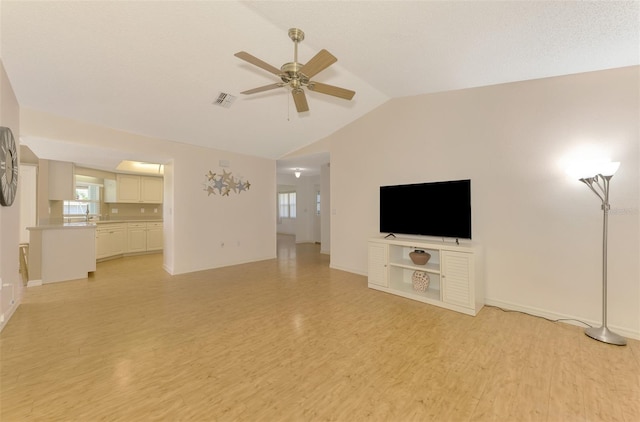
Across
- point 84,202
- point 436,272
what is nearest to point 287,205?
point 84,202

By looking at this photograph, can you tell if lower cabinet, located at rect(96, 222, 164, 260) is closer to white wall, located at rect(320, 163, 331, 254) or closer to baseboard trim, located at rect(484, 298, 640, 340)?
white wall, located at rect(320, 163, 331, 254)

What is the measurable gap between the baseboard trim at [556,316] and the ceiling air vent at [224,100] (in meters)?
4.64

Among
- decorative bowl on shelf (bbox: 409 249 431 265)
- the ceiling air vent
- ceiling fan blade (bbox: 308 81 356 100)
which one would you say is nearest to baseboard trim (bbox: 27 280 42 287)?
the ceiling air vent

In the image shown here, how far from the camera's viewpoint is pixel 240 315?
3131 millimetres

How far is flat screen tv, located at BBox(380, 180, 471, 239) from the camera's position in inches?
138

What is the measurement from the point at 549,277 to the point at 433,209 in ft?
A: 4.95

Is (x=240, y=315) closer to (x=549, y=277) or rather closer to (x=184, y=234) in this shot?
(x=184, y=234)

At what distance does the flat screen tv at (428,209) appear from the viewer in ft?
11.5

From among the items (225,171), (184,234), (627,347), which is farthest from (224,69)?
(627,347)

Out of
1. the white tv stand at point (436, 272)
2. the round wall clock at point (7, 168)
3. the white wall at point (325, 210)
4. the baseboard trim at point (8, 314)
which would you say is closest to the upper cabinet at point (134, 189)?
the baseboard trim at point (8, 314)

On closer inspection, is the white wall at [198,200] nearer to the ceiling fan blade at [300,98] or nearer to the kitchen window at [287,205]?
the ceiling fan blade at [300,98]

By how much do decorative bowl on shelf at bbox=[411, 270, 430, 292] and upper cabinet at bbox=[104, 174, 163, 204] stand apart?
756cm

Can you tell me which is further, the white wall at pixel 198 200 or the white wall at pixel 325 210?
the white wall at pixel 325 210

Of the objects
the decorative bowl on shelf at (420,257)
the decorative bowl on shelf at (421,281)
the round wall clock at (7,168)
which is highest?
the round wall clock at (7,168)
